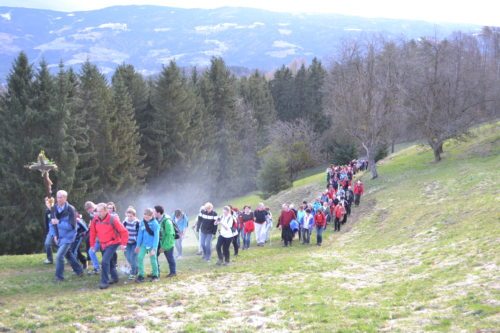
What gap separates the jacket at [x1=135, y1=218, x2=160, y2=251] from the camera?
13.1 metres

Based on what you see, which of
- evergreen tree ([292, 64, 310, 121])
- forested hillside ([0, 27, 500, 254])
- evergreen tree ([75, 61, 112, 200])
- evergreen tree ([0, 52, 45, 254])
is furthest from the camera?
evergreen tree ([292, 64, 310, 121])

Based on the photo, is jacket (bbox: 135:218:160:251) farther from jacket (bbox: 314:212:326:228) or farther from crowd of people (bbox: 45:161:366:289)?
jacket (bbox: 314:212:326:228)

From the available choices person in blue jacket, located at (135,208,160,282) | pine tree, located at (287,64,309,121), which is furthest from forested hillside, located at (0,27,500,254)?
person in blue jacket, located at (135,208,160,282)

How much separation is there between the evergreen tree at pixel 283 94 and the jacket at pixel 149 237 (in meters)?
76.4

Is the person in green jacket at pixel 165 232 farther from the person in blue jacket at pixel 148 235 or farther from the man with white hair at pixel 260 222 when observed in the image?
the man with white hair at pixel 260 222

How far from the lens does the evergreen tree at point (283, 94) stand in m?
88.9

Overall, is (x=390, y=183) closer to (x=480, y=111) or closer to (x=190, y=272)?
(x=480, y=111)

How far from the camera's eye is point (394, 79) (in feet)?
146

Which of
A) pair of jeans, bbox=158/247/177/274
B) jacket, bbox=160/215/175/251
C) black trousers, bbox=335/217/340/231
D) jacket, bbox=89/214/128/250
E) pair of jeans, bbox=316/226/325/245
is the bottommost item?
black trousers, bbox=335/217/340/231

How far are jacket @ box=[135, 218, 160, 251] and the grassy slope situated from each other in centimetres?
103

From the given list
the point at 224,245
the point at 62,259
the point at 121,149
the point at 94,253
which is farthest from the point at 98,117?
the point at 62,259

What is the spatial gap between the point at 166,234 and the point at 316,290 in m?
4.30

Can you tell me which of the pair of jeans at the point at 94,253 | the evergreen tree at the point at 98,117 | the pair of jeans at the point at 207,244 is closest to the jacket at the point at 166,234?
the pair of jeans at the point at 94,253

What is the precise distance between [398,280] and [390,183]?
24.2m
